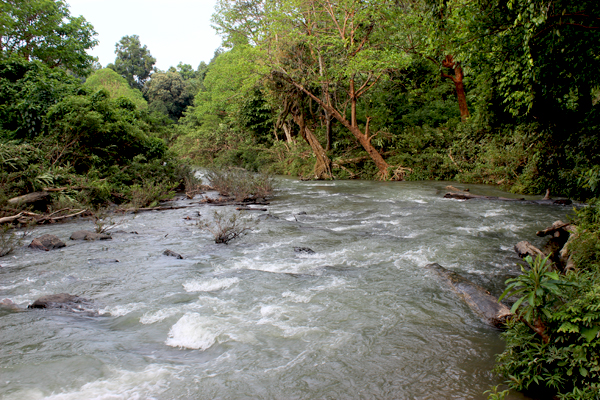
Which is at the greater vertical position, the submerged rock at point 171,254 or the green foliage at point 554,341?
the green foliage at point 554,341

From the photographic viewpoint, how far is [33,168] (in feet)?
37.7

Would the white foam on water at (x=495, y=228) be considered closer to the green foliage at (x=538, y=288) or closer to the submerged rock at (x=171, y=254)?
the green foliage at (x=538, y=288)

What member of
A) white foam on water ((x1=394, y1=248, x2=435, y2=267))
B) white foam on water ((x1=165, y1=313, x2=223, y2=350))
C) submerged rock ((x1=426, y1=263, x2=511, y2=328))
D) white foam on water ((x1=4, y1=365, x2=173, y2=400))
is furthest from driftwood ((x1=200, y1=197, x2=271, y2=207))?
white foam on water ((x1=4, y1=365, x2=173, y2=400))

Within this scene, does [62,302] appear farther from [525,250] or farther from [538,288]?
[525,250]

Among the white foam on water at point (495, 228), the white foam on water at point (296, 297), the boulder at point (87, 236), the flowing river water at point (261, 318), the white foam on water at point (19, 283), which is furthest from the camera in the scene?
the boulder at point (87, 236)

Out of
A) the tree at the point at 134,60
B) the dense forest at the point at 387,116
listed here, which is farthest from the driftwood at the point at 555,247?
the tree at the point at 134,60

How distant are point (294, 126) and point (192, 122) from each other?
22494mm

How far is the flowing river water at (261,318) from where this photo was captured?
3527 mm

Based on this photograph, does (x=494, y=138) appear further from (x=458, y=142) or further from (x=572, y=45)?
(x=572, y=45)

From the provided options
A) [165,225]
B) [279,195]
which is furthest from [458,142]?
[165,225]

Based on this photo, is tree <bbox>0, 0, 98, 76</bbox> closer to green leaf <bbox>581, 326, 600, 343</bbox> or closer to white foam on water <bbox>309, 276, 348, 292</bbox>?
white foam on water <bbox>309, 276, 348, 292</bbox>

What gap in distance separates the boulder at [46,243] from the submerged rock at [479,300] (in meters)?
7.77

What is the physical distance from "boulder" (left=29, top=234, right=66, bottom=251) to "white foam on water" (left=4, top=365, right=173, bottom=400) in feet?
Answer: 18.6

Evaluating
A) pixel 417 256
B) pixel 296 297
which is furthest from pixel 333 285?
pixel 417 256
